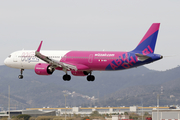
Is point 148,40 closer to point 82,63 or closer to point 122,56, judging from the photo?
point 122,56

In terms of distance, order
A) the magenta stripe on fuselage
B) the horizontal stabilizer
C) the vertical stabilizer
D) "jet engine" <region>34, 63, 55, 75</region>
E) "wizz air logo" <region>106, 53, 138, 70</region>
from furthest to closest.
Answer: "jet engine" <region>34, 63, 55, 75</region>, the magenta stripe on fuselage, the vertical stabilizer, "wizz air logo" <region>106, 53, 138, 70</region>, the horizontal stabilizer

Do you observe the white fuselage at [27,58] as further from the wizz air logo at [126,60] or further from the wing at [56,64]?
the wizz air logo at [126,60]

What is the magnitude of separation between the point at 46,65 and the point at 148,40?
1864 cm

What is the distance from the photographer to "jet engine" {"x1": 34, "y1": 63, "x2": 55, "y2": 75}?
64750mm

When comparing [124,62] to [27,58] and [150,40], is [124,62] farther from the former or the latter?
[27,58]

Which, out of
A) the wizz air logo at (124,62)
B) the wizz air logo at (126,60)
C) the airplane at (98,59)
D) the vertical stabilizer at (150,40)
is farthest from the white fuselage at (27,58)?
the vertical stabilizer at (150,40)

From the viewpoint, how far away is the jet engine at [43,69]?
64750 millimetres

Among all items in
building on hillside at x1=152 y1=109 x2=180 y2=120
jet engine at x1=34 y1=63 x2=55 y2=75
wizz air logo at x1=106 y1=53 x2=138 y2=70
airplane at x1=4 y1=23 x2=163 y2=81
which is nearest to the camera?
airplane at x1=4 y1=23 x2=163 y2=81

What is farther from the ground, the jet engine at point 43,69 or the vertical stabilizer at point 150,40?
the vertical stabilizer at point 150,40

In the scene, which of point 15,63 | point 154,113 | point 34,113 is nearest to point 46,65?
point 15,63

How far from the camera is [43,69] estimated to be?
6481 centimetres

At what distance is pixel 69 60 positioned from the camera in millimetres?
66562

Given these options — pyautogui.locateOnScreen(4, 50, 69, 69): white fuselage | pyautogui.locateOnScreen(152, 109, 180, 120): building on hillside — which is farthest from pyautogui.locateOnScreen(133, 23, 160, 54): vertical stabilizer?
pyautogui.locateOnScreen(152, 109, 180, 120): building on hillside

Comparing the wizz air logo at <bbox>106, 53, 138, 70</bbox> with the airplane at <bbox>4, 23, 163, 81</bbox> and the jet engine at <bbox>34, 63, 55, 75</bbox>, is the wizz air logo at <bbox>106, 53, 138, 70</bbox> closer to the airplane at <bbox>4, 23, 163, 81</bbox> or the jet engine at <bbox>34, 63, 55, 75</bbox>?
A: the airplane at <bbox>4, 23, 163, 81</bbox>
